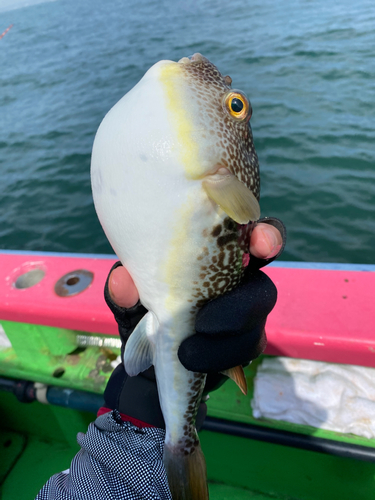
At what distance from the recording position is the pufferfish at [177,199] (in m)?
1.26

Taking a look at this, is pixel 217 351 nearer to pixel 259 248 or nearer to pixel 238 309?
pixel 238 309

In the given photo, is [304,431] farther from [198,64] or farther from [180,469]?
[198,64]

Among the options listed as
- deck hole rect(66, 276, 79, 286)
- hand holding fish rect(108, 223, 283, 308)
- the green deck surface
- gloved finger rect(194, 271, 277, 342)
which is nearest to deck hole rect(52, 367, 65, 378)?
the green deck surface

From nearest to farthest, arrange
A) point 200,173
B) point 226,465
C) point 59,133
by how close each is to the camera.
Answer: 1. point 200,173
2. point 226,465
3. point 59,133

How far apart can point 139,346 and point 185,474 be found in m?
0.62

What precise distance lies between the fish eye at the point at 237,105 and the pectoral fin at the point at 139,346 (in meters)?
0.94

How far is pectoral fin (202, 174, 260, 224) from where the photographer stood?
122 centimetres

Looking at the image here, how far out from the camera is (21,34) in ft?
90.4

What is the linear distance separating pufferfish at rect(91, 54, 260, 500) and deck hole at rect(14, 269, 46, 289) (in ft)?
5.24

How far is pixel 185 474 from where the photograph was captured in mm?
1630

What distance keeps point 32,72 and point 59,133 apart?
777 centimetres

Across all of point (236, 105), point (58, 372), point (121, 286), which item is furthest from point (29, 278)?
point (236, 105)

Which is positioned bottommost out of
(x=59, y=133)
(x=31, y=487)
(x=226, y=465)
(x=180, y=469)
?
(x=31, y=487)

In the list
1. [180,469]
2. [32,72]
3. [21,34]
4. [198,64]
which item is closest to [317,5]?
[32,72]
